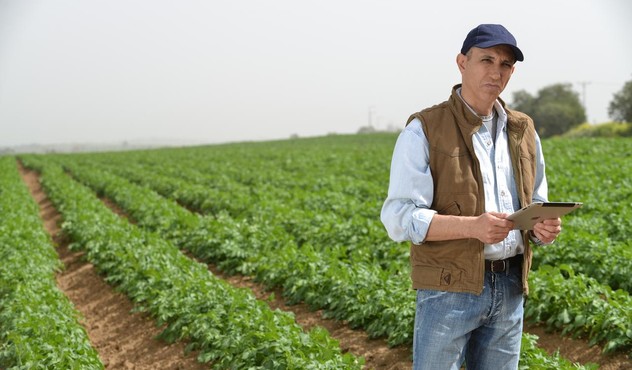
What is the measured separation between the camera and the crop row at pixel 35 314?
225 inches

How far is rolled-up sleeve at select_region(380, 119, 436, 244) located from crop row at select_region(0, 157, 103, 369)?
3890mm

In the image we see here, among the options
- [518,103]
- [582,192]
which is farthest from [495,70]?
[518,103]

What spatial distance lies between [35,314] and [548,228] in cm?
569

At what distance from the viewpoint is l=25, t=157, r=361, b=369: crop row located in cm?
535

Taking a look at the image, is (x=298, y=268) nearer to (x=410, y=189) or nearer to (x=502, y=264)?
Answer: (x=502, y=264)

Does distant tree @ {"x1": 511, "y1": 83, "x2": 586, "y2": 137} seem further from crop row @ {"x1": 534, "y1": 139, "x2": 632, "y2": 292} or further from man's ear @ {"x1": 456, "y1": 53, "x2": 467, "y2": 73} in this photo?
man's ear @ {"x1": 456, "y1": 53, "x2": 467, "y2": 73}

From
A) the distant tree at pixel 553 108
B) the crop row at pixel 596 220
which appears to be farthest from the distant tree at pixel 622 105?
the crop row at pixel 596 220

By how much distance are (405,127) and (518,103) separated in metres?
84.6

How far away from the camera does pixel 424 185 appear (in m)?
2.65

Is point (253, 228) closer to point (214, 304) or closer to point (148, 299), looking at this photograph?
point (148, 299)

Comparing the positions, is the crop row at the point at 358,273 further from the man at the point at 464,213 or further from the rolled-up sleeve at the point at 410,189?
the rolled-up sleeve at the point at 410,189

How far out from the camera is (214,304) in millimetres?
6840

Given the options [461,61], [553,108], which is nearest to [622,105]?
[553,108]

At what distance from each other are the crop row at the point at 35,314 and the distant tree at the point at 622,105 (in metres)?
61.7
